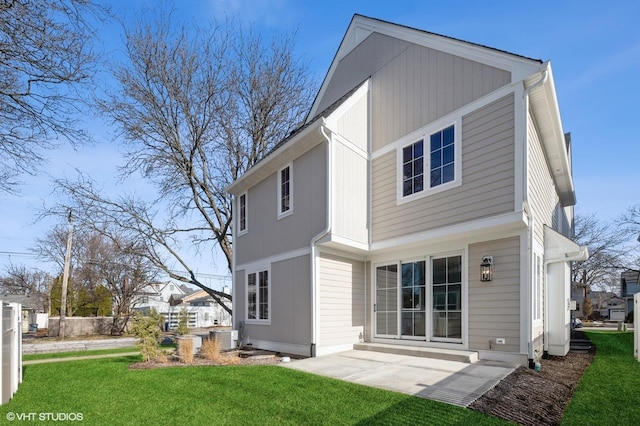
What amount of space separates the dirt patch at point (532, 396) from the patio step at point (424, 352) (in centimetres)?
89

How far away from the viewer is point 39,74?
233 inches

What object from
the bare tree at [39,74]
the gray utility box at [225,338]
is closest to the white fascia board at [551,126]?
the bare tree at [39,74]

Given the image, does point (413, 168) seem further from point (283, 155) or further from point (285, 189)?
point (285, 189)

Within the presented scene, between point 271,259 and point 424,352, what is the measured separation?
185 inches

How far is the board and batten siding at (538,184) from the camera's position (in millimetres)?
7473

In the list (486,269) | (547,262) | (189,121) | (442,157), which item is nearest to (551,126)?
(442,157)

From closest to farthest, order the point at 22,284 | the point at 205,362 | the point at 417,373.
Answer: the point at 417,373, the point at 205,362, the point at 22,284

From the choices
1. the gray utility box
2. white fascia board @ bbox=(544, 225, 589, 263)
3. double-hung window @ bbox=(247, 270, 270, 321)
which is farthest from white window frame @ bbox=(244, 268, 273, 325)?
white fascia board @ bbox=(544, 225, 589, 263)

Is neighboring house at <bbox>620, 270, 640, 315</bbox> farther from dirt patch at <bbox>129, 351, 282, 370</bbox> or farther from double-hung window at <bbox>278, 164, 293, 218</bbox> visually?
dirt patch at <bbox>129, 351, 282, 370</bbox>

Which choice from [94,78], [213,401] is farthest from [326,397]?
[94,78]

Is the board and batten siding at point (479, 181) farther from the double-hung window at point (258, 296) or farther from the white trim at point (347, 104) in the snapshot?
the double-hung window at point (258, 296)

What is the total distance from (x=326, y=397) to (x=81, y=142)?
5597 mm

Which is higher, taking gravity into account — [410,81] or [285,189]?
[410,81]

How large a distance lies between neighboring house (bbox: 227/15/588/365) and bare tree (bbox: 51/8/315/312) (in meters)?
5.77
